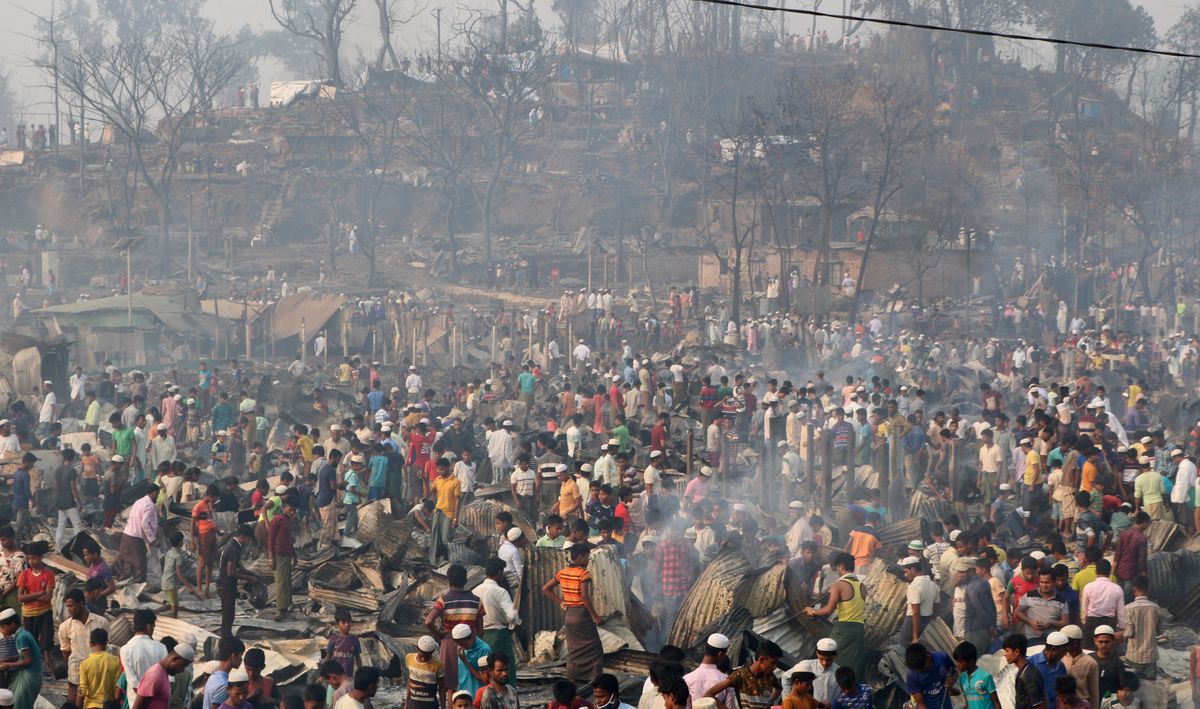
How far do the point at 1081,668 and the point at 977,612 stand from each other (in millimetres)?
1734

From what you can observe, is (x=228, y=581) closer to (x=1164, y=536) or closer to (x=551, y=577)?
A: (x=551, y=577)

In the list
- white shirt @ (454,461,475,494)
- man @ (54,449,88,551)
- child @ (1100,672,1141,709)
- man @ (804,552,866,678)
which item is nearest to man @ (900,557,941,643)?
man @ (804,552,866,678)

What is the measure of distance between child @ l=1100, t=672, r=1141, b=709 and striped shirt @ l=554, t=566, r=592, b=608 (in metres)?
3.36

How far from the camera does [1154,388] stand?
26.2 m

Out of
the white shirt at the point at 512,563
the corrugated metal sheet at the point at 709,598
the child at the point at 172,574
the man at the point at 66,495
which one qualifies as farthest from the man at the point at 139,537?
the corrugated metal sheet at the point at 709,598

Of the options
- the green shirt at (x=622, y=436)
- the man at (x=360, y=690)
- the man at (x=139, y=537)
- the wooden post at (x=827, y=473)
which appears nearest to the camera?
the man at (x=360, y=690)

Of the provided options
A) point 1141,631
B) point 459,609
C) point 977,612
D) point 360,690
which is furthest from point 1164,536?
point 360,690

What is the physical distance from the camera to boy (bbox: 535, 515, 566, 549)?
12148 millimetres

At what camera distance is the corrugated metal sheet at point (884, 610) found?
1055 centimetres

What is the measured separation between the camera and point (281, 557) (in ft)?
41.7

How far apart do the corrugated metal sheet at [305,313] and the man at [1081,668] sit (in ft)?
85.8

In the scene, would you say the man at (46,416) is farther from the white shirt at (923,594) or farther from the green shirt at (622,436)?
the white shirt at (923,594)

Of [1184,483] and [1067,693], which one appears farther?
[1184,483]

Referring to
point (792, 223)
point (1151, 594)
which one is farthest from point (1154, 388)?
point (792, 223)
